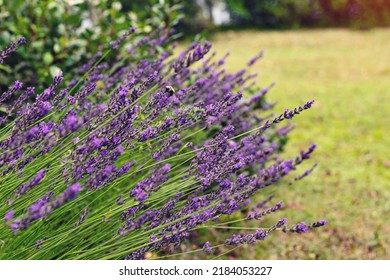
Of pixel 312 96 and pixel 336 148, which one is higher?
pixel 336 148

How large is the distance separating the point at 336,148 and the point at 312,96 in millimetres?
3106

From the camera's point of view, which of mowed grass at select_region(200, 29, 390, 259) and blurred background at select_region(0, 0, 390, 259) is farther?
mowed grass at select_region(200, 29, 390, 259)

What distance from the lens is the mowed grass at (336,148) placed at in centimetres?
385

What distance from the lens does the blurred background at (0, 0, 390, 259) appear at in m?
3.73

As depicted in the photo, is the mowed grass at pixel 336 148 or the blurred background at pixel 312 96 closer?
the blurred background at pixel 312 96

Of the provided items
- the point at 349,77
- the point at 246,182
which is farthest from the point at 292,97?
the point at 246,182

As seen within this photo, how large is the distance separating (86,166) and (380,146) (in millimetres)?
4889

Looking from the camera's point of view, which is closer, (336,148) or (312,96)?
(336,148)

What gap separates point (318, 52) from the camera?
48.0ft

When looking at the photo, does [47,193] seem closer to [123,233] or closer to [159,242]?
[123,233]

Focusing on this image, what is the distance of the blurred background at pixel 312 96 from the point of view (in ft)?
12.2

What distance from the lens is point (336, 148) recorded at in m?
6.25

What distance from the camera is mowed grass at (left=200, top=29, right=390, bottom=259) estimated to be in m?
3.85

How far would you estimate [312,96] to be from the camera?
9.24 metres
